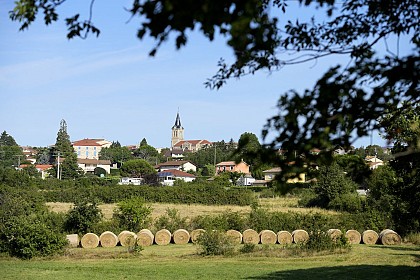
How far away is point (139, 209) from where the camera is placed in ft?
95.3

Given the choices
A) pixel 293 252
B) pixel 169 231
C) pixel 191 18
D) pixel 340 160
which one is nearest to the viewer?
pixel 191 18

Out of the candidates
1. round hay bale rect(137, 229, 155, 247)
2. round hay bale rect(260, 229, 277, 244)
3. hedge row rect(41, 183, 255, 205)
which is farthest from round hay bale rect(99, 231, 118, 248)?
hedge row rect(41, 183, 255, 205)

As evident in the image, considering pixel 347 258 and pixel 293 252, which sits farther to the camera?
pixel 293 252

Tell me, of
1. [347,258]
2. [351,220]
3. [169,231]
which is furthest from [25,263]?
[351,220]

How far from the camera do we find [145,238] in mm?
26688

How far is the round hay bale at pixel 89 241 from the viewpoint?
83.1 ft

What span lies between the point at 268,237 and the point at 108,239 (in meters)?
7.22

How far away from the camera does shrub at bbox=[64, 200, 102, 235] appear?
90.9 ft

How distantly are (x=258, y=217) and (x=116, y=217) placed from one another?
691 cm

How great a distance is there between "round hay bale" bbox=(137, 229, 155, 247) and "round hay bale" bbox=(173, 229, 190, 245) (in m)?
1.13

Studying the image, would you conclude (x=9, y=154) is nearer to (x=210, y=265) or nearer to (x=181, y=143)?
(x=181, y=143)

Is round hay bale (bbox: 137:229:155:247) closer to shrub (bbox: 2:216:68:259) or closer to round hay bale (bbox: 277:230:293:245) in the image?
shrub (bbox: 2:216:68:259)

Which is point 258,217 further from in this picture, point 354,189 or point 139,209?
point 354,189

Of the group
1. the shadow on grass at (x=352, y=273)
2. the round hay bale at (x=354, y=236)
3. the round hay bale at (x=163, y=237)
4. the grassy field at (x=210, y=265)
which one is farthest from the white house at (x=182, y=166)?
the shadow on grass at (x=352, y=273)
